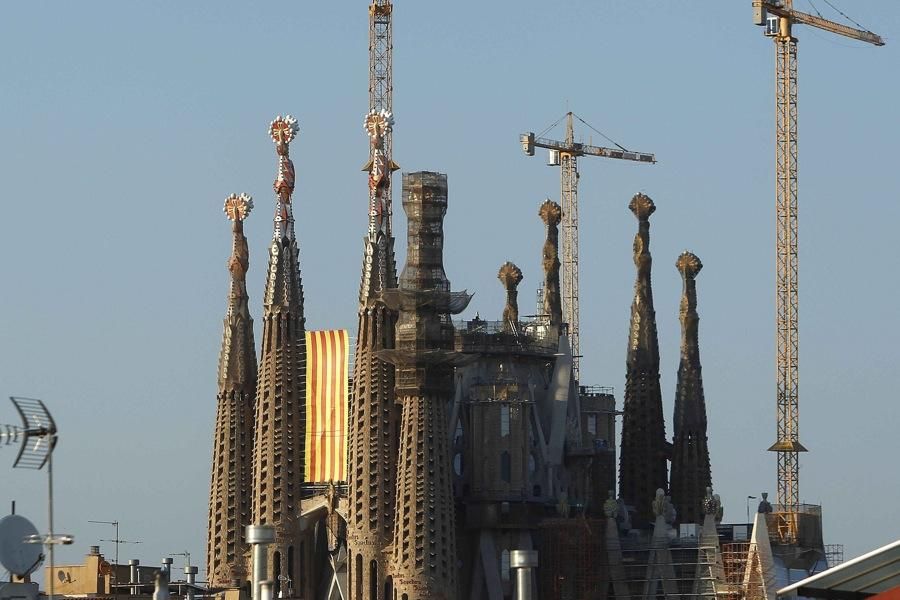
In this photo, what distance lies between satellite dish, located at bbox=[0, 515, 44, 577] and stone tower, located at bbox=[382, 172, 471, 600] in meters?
53.4

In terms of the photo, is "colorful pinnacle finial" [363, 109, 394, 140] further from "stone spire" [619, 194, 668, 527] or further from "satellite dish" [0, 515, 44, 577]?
"satellite dish" [0, 515, 44, 577]

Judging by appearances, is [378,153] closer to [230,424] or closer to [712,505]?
[230,424]

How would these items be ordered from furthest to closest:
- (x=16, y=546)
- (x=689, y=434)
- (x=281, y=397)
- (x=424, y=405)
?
(x=689, y=434) < (x=281, y=397) < (x=424, y=405) < (x=16, y=546)

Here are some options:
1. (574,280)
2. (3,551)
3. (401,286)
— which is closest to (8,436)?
(3,551)

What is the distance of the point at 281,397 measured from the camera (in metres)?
123

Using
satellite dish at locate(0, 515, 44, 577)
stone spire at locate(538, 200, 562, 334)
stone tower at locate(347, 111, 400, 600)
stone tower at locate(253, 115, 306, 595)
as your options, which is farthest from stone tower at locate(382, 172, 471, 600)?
satellite dish at locate(0, 515, 44, 577)

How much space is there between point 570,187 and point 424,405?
5581 cm

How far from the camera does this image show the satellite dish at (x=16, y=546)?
202 feet

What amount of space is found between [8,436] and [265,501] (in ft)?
230

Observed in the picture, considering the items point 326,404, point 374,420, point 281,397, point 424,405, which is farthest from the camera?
point 326,404

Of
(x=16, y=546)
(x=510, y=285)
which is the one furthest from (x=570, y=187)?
(x=16, y=546)

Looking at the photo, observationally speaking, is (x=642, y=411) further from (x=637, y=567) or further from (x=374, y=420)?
(x=374, y=420)

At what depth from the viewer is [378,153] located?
12338cm

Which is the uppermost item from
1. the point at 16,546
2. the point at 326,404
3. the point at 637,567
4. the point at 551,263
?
the point at 551,263
